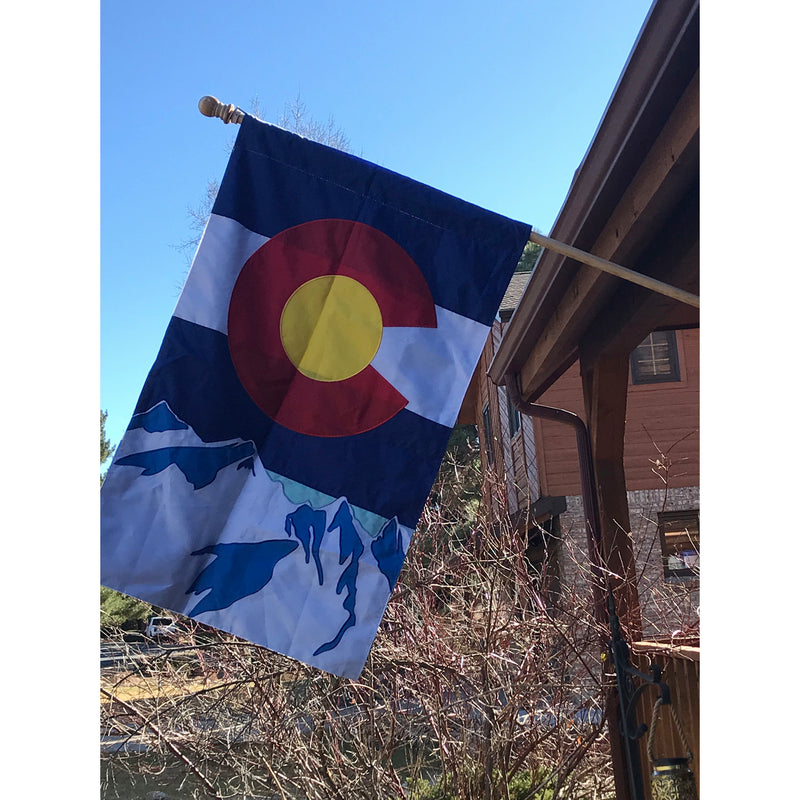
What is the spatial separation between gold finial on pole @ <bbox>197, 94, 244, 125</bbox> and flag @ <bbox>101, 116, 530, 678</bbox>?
0.17 ft

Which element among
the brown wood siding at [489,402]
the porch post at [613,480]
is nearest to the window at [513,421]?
the brown wood siding at [489,402]

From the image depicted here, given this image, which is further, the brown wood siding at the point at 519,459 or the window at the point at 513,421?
the window at the point at 513,421

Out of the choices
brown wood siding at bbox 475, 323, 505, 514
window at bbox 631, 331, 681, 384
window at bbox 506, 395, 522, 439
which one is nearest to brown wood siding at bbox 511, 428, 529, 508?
window at bbox 506, 395, 522, 439

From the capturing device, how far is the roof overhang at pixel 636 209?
2.32 metres

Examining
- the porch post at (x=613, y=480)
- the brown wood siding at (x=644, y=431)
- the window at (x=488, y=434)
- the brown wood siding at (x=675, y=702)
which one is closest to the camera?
the brown wood siding at (x=675, y=702)

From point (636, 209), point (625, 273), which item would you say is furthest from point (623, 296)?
point (625, 273)

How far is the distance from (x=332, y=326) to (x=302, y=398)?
253 millimetres

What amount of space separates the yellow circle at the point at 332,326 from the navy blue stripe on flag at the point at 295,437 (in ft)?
0.68

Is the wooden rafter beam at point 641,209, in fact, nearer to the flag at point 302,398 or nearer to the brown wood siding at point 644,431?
the flag at point 302,398

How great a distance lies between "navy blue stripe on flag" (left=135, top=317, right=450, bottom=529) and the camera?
2.39 m
